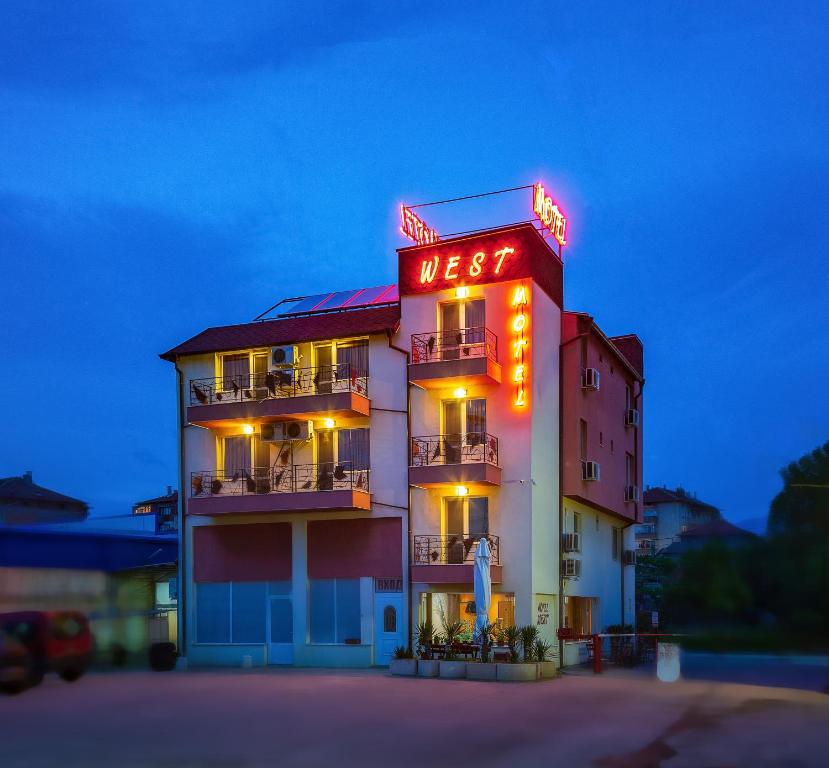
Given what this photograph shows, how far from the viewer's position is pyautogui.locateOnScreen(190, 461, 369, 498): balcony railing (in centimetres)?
3228

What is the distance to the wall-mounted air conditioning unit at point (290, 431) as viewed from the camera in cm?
3319

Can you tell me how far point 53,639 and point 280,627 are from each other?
9.28 m

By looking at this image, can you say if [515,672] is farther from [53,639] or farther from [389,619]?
[53,639]

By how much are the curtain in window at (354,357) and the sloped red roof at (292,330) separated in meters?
0.55

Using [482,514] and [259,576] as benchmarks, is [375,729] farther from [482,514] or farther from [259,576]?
[259,576]

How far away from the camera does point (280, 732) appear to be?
16562mm

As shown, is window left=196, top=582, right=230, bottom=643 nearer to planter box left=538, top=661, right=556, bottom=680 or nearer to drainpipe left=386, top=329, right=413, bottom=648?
drainpipe left=386, top=329, right=413, bottom=648

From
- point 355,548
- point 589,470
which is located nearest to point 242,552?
point 355,548

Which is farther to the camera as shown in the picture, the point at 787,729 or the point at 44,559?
the point at 44,559

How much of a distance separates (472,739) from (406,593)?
1551cm

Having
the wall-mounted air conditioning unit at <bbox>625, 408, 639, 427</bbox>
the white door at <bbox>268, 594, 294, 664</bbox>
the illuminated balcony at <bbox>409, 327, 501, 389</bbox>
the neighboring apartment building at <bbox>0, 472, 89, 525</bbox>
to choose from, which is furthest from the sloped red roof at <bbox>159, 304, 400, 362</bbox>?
the neighboring apartment building at <bbox>0, 472, 89, 525</bbox>

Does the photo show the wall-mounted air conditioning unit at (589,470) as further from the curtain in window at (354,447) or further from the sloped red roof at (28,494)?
the sloped red roof at (28,494)

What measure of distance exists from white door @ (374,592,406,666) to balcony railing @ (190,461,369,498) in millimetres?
3578

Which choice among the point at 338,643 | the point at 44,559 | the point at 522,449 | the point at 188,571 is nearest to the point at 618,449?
the point at 522,449
